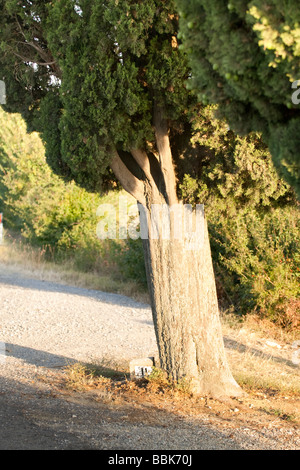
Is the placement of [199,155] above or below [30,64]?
below

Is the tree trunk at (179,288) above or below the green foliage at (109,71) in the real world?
below

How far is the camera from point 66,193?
21312mm

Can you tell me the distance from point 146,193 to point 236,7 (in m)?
3.10

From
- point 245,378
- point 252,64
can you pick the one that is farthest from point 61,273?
point 252,64

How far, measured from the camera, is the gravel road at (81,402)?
471 cm

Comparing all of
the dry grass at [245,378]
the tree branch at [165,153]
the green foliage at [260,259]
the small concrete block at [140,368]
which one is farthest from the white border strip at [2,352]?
the green foliage at [260,259]

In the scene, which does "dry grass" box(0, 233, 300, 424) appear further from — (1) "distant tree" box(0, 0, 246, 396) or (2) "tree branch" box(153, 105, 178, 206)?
(2) "tree branch" box(153, 105, 178, 206)

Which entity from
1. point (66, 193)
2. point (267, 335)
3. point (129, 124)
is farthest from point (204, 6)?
point (66, 193)

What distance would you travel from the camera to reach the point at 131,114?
547cm

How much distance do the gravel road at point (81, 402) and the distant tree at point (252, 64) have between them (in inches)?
102

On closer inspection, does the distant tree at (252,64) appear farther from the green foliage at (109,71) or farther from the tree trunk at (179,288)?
the tree trunk at (179,288)

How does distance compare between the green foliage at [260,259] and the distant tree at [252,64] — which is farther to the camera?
the green foliage at [260,259]
